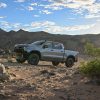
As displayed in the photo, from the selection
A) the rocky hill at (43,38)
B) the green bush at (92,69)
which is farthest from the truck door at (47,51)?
the rocky hill at (43,38)

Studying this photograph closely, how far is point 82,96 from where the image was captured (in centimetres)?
1291

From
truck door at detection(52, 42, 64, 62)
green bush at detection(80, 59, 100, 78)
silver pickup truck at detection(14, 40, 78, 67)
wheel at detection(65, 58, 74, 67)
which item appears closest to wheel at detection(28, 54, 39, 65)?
silver pickup truck at detection(14, 40, 78, 67)

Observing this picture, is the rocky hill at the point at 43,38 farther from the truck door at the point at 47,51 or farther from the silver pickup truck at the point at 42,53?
the truck door at the point at 47,51

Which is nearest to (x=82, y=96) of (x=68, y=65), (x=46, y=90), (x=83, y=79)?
(x=46, y=90)

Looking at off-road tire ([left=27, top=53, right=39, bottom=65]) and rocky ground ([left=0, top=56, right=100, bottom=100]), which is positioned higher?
off-road tire ([left=27, top=53, right=39, bottom=65])

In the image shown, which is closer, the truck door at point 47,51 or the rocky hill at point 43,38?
the truck door at point 47,51

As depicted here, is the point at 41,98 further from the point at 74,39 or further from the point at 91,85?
the point at 74,39

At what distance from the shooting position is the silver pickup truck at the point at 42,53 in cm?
2727

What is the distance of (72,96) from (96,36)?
7992 cm

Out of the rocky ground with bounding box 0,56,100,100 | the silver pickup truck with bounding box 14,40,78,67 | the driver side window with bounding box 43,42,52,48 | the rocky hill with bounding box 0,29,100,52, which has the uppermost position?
the rocky hill with bounding box 0,29,100,52

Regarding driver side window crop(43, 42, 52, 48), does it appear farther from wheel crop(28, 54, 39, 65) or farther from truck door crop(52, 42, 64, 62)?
wheel crop(28, 54, 39, 65)

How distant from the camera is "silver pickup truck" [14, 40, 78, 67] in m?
27.3

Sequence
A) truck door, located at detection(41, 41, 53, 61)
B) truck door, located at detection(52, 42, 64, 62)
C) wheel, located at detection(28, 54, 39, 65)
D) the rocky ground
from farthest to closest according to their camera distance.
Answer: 1. truck door, located at detection(52, 42, 64, 62)
2. truck door, located at detection(41, 41, 53, 61)
3. wheel, located at detection(28, 54, 39, 65)
4. the rocky ground

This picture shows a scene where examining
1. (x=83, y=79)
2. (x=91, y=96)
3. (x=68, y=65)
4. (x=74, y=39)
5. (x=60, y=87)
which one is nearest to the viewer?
(x=91, y=96)
